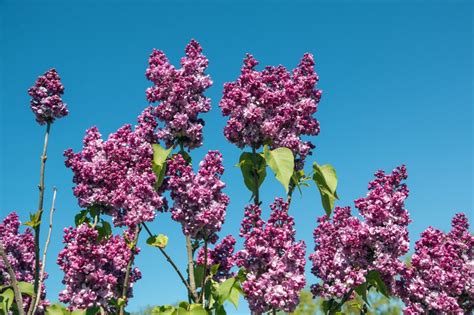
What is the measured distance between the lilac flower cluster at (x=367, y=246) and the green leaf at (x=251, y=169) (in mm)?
1264

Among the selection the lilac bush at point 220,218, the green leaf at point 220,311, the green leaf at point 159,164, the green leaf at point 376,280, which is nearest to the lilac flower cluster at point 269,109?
the lilac bush at point 220,218

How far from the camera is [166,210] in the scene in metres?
6.56

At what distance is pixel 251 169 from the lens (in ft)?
23.1

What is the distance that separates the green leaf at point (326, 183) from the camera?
6805mm

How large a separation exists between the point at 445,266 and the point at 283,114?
319 centimetres

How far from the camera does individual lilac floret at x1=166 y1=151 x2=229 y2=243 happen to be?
608 centimetres

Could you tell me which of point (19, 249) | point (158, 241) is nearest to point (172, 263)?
point (158, 241)

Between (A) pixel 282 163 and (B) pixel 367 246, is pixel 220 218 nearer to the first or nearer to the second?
(A) pixel 282 163

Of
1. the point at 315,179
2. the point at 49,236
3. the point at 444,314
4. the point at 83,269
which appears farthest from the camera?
the point at 444,314

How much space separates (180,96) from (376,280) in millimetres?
3381

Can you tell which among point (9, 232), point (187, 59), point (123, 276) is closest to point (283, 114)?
point (187, 59)

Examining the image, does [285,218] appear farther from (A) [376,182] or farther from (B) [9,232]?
(B) [9,232]

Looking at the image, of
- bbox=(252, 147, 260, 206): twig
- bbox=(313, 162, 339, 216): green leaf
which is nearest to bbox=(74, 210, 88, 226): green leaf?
bbox=(252, 147, 260, 206): twig

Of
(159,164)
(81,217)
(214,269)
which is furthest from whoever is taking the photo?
(81,217)
